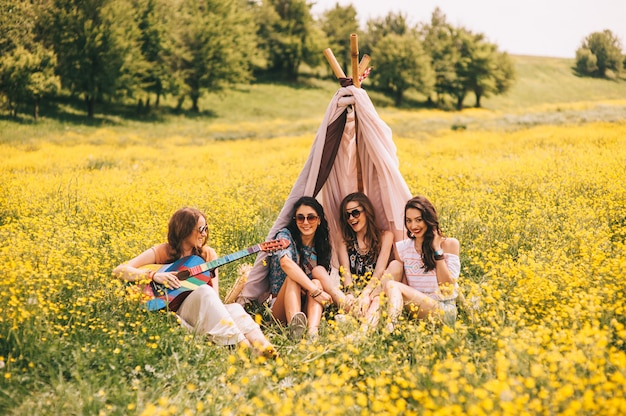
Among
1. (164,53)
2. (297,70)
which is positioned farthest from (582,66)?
(164,53)

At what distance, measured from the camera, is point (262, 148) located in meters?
17.9

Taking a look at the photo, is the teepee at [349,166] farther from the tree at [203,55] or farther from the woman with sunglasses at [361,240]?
the tree at [203,55]

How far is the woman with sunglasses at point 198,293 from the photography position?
13.5ft

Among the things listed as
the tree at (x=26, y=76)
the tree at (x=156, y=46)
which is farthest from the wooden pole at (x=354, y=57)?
the tree at (x=156, y=46)

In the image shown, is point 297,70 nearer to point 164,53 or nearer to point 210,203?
point 164,53

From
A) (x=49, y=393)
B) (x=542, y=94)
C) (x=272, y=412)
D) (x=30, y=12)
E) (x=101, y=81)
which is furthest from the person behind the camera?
(x=542, y=94)

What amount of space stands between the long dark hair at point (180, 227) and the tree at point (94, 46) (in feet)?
87.0

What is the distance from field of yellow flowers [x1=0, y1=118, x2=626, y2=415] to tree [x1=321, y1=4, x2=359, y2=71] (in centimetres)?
4573

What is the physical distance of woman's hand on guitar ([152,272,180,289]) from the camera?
4379 millimetres

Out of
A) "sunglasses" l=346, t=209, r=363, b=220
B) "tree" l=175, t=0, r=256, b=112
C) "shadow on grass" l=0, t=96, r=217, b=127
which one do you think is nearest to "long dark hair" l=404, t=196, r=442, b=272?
"sunglasses" l=346, t=209, r=363, b=220

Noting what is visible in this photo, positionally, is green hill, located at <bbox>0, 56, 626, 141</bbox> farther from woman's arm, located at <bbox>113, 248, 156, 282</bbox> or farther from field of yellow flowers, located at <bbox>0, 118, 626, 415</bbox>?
woman's arm, located at <bbox>113, 248, 156, 282</bbox>

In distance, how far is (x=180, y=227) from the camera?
470cm

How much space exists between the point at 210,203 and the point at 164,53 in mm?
31106

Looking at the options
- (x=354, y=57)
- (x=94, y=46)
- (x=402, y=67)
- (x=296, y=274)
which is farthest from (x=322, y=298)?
(x=402, y=67)
